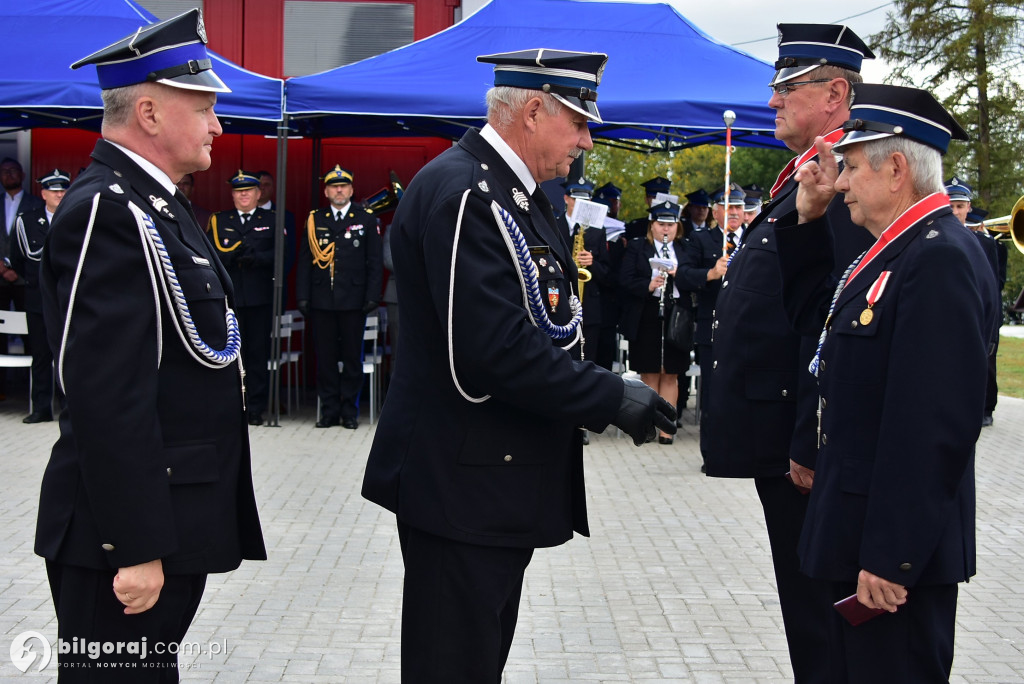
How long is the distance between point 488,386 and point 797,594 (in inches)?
61.3

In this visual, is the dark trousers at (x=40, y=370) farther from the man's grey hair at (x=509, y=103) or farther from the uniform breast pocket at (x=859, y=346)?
the uniform breast pocket at (x=859, y=346)

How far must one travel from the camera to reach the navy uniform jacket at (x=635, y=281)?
975cm

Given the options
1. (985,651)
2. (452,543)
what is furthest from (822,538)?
(985,651)

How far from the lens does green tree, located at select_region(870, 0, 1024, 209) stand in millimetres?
26766

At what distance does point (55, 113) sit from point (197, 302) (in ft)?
28.9

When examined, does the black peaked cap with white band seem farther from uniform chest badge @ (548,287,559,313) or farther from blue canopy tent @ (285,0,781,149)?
blue canopy tent @ (285,0,781,149)

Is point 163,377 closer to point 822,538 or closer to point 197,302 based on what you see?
point 197,302

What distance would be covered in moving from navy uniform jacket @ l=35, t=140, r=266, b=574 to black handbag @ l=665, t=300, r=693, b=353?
23.2 feet

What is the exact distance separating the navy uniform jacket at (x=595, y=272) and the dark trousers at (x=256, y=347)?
304 cm

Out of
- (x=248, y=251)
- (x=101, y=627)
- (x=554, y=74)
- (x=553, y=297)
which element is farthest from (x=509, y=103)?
(x=248, y=251)

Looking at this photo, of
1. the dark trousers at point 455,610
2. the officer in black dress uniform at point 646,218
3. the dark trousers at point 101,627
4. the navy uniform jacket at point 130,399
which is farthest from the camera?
the officer in black dress uniform at point 646,218

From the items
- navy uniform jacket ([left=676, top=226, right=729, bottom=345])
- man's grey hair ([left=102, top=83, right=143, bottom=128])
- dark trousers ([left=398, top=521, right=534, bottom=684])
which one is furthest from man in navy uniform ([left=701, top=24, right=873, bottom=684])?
navy uniform jacket ([left=676, top=226, right=729, bottom=345])

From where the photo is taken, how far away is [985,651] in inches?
183

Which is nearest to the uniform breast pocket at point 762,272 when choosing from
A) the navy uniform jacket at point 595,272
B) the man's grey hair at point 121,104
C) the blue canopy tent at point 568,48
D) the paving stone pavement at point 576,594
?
the paving stone pavement at point 576,594
